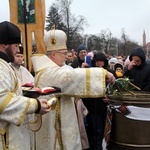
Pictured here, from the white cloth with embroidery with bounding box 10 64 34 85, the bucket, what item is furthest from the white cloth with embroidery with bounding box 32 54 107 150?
the white cloth with embroidery with bounding box 10 64 34 85

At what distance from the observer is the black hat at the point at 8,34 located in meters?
2.38

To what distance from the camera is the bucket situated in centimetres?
301

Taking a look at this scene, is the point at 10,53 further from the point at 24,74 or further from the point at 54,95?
the point at 24,74

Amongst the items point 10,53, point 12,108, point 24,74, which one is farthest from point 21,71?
point 12,108

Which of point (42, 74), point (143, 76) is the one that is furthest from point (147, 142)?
point (143, 76)

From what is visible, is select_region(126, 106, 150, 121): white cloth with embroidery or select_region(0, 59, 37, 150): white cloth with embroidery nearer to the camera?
select_region(0, 59, 37, 150): white cloth with embroidery

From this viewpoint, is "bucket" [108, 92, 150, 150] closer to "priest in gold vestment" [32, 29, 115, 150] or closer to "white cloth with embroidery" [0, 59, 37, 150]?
"priest in gold vestment" [32, 29, 115, 150]

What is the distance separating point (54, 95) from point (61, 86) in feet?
0.51

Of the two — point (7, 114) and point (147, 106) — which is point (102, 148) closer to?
point (147, 106)

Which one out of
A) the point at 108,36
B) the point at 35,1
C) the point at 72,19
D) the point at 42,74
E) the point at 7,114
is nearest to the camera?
the point at 7,114

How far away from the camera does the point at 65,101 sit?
3.30 meters

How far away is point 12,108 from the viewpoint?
2.21 meters

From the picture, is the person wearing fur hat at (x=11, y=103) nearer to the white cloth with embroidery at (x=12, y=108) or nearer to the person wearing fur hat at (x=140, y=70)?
the white cloth with embroidery at (x=12, y=108)

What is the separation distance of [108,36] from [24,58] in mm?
45398
